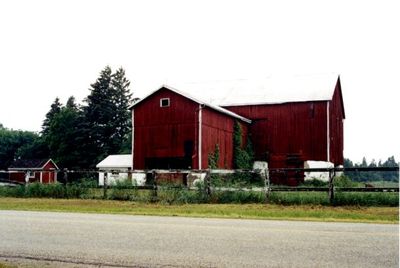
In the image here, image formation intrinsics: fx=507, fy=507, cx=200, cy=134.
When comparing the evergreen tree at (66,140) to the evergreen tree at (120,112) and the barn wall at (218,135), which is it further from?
the barn wall at (218,135)

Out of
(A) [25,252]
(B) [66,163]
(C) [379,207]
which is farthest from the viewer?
(B) [66,163]

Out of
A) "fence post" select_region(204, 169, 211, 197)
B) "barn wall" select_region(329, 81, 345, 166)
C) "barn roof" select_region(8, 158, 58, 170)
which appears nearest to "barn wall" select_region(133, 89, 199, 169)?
"barn wall" select_region(329, 81, 345, 166)

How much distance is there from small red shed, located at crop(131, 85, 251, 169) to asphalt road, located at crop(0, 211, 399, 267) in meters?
21.5

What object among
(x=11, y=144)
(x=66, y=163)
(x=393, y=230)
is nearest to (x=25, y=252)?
(x=393, y=230)

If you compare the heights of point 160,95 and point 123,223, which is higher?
point 160,95

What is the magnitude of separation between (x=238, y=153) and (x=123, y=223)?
26.6 meters

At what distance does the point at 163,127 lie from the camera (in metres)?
33.3

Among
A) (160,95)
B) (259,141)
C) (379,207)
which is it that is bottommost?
(379,207)

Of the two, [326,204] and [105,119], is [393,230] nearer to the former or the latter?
[326,204]

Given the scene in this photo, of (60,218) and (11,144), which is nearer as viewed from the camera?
(60,218)

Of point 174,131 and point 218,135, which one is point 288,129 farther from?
point 174,131

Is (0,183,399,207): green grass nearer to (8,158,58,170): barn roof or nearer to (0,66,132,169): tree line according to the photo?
(8,158,58,170): barn roof

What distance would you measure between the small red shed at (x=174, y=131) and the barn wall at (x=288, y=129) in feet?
15.9

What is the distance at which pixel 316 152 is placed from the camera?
36938mm
